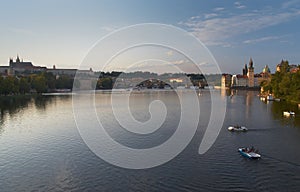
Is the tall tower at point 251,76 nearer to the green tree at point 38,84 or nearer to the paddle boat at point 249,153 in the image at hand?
the green tree at point 38,84

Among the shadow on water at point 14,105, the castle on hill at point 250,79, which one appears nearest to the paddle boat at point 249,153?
the shadow on water at point 14,105

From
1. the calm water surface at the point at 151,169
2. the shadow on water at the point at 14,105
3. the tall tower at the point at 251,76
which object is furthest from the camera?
the tall tower at the point at 251,76

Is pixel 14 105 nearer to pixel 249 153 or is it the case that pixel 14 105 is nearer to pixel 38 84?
pixel 38 84

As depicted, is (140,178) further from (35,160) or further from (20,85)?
(20,85)

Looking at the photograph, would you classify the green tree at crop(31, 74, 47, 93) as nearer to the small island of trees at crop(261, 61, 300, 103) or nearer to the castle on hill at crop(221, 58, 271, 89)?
the small island of trees at crop(261, 61, 300, 103)

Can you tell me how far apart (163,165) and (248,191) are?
5424 mm

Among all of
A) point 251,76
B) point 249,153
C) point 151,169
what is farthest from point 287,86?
point 251,76

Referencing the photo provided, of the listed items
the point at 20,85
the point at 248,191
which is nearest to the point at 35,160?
the point at 248,191

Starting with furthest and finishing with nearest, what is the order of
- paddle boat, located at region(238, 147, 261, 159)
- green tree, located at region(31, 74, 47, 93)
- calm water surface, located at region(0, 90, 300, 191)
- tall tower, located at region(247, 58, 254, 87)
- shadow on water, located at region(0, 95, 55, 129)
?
tall tower, located at region(247, 58, 254, 87) → green tree, located at region(31, 74, 47, 93) → shadow on water, located at region(0, 95, 55, 129) → paddle boat, located at region(238, 147, 261, 159) → calm water surface, located at region(0, 90, 300, 191)

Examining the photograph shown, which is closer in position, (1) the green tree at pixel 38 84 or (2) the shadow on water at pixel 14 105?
(2) the shadow on water at pixel 14 105

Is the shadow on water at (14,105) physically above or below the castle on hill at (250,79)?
below

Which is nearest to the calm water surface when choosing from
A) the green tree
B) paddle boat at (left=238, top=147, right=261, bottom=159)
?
paddle boat at (left=238, top=147, right=261, bottom=159)

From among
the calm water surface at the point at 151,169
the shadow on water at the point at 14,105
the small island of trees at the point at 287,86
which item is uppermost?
the small island of trees at the point at 287,86

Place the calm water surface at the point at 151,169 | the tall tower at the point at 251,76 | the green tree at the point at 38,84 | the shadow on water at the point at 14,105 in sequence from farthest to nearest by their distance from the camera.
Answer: the tall tower at the point at 251,76, the green tree at the point at 38,84, the shadow on water at the point at 14,105, the calm water surface at the point at 151,169
